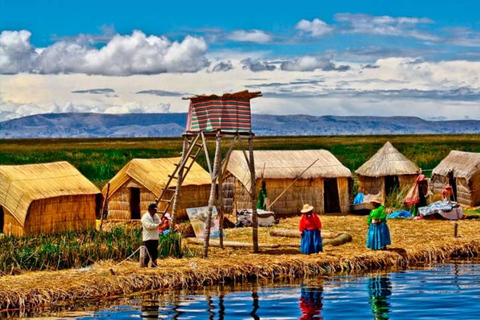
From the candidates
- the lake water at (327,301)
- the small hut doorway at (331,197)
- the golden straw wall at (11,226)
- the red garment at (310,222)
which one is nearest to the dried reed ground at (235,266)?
the lake water at (327,301)

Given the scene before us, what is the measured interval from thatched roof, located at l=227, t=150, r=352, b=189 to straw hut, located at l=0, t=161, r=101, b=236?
4.76m

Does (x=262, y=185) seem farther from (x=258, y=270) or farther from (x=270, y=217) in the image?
(x=258, y=270)

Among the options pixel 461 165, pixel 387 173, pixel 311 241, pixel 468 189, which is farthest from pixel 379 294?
pixel 461 165

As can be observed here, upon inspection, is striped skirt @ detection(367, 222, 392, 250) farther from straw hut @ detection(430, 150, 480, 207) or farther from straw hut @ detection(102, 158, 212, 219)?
straw hut @ detection(430, 150, 480, 207)

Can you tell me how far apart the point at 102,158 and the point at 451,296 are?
123ft

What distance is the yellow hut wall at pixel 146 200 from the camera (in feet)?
82.5

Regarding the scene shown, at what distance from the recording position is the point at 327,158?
27.9 m

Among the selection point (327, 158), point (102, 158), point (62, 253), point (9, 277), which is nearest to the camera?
point (9, 277)

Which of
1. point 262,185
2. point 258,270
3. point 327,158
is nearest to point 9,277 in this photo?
point 258,270

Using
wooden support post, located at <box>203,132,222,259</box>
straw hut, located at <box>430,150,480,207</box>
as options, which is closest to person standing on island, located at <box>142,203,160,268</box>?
wooden support post, located at <box>203,132,222,259</box>

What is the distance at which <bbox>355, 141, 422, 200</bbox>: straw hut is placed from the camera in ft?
93.5

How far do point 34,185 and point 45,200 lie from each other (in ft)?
1.56

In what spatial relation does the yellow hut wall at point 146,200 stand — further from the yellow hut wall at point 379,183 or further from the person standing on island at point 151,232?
the person standing on island at point 151,232

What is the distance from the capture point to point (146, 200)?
25.1 m
